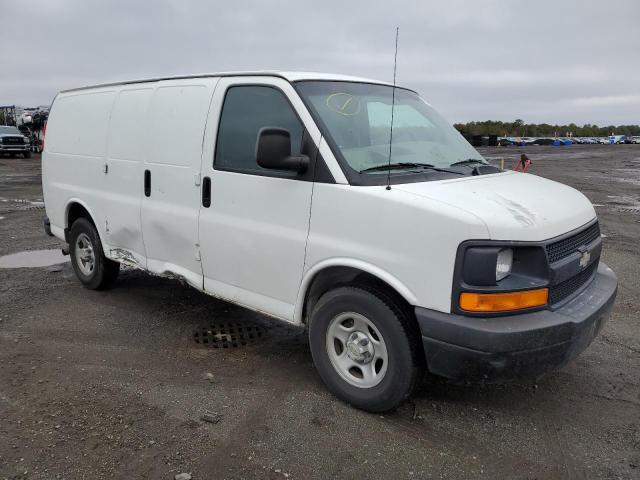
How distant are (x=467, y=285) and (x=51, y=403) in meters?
2.83

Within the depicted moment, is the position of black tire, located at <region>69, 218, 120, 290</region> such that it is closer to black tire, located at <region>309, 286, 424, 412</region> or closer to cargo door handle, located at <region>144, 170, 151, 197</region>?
cargo door handle, located at <region>144, 170, 151, 197</region>

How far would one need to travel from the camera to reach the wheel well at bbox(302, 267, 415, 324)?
3.46 meters

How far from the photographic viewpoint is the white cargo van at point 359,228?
3.12m

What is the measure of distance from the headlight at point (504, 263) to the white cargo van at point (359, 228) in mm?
11

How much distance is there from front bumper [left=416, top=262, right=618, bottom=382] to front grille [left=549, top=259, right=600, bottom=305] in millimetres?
88

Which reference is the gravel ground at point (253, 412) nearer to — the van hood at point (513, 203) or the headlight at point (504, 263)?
the headlight at point (504, 263)

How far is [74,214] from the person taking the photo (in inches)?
246

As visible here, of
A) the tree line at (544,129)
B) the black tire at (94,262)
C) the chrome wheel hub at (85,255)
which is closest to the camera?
the black tire at (94,262)

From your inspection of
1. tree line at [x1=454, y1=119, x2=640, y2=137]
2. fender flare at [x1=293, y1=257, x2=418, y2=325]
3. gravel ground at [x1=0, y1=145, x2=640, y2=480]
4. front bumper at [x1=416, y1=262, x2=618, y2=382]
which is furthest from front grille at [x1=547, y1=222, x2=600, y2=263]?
tree line at [x1=454, y1=119, x2=640, y2=137]

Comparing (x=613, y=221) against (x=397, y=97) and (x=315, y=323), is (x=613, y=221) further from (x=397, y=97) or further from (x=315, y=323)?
(x=315, y=323)

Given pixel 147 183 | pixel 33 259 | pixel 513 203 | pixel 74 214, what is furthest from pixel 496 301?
pixel 33 259

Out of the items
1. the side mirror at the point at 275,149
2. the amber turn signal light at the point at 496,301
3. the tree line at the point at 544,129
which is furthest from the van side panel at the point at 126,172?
the tree line at the point at 544,129

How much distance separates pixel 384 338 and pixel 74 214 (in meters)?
4.30

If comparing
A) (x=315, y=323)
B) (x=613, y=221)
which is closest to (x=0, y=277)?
(x=315, y=323)
